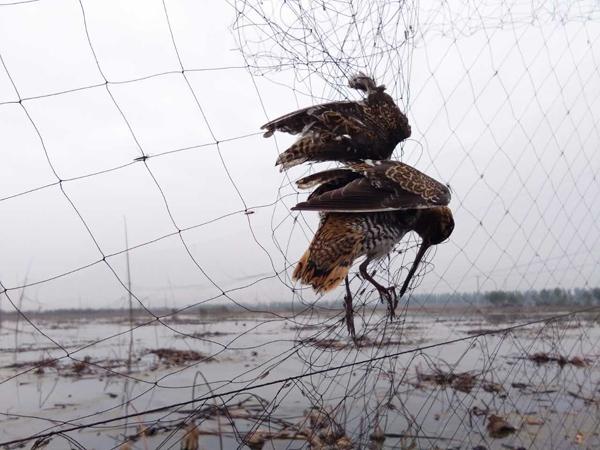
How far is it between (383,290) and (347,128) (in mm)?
859

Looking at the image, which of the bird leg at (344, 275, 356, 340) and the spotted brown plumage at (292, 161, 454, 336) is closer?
the spotted brown plumage at (292, 161, 454, 336)

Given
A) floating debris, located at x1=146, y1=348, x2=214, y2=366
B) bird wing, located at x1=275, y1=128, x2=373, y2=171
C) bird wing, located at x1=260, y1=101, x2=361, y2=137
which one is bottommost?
floating debris, located at x1=146, y1=348, x2=214, y2=366

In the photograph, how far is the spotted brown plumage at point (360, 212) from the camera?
219 centimetres

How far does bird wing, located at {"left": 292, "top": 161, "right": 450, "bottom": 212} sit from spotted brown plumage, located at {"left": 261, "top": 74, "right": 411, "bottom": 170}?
0.18m

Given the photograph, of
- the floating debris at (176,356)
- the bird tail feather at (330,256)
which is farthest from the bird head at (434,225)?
the floating debris at (176,356)

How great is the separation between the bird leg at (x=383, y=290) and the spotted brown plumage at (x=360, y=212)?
0.05ft

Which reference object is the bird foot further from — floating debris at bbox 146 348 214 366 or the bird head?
floating debris at bbox 146 348 214 366

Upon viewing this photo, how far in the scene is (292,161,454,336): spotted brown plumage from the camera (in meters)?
2.19

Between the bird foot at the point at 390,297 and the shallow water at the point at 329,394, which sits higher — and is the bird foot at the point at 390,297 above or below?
above

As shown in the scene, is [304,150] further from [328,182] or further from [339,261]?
[339,261]

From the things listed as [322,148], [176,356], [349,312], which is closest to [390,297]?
[349,312]

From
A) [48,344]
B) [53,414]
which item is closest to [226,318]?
[48,344]

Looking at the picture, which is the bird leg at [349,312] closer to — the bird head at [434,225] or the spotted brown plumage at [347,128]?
the bird head at [434,225]

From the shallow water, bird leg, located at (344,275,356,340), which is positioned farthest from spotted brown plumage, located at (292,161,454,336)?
the shallow water
